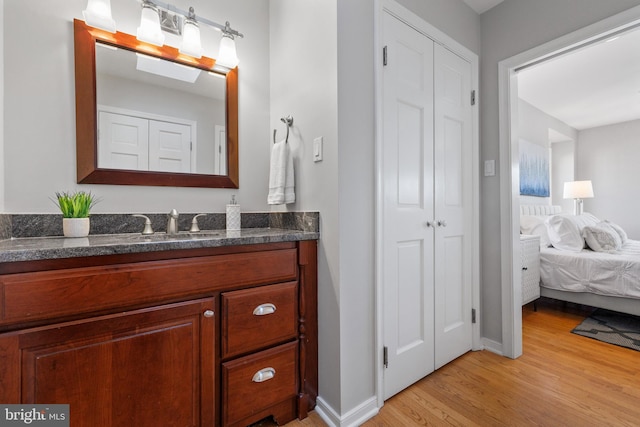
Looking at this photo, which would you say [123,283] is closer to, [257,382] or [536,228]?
[257,382]

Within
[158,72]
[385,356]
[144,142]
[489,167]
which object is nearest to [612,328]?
[489,167]

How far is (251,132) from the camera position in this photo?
1780 mm

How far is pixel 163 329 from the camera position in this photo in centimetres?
103

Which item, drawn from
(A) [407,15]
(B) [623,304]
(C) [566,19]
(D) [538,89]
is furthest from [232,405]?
(D) [538,89]

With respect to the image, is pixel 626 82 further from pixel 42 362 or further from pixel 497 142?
pixel 42 362

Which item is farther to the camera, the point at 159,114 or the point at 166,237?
the point at 159,114

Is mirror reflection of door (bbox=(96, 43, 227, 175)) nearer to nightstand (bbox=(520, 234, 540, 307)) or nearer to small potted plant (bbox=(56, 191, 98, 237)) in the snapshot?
small potted plant (bbox=(56, 191, 98, 237))

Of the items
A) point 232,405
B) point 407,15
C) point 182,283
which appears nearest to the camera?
point 182,283

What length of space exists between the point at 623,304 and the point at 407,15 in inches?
114

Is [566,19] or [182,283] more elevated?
[566,19]

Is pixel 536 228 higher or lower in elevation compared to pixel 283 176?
lower

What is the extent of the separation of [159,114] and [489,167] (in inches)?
85.1

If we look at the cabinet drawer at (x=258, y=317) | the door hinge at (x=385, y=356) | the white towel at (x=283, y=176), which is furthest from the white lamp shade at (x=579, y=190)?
the cabinet drawer at (x=258, y=317)

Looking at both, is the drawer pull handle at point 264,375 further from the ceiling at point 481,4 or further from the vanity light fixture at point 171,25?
the ceiling at point 481,4
